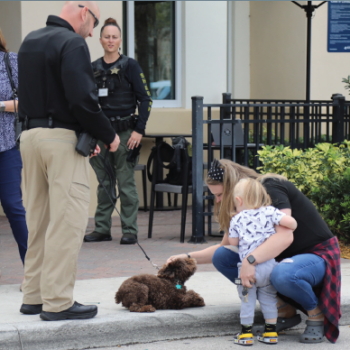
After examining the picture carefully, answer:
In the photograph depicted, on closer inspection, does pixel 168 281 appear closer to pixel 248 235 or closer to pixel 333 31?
pixel 248 235

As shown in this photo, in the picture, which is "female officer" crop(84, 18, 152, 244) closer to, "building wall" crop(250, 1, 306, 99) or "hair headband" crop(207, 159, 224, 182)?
"hair headband" crop(207, 159, 224, 182)

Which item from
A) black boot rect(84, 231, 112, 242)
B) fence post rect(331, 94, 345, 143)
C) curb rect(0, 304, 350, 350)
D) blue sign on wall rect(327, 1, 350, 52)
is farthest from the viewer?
blue sign on wall rect(327, 1, 350, 52)

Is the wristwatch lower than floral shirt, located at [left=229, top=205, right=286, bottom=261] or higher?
lower

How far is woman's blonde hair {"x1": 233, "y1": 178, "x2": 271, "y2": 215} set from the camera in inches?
147

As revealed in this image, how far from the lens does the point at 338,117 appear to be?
23.4 feet


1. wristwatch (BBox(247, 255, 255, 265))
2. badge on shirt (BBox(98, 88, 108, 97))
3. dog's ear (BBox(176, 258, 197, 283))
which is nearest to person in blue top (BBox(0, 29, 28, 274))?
dog's ear (BBox(176, 258, 197, 283))

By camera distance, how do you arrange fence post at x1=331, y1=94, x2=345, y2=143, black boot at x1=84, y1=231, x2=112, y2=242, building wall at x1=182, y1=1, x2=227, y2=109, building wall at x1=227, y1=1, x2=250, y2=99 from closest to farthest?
1. black boot at x1=84, y1=231, x2=112, y2=242
2. fence post at x1=331, y1=94, x2=345, y2=143
3. building wall at x1=182, y1=1, x2=227, y2=109
4. building wall at x1=227, y1=1, x2=250, y2=99

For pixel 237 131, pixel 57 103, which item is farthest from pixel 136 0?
pixel 57 103

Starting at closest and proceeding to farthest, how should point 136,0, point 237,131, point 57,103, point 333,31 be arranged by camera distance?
point 57,103 → point 237,131 → point 136,0 → point 333,31

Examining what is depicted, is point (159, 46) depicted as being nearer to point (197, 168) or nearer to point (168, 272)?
point (197, 168)

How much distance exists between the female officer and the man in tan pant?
8.05ft

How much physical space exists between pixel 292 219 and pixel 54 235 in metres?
1.37

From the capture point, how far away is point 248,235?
12.3 feet

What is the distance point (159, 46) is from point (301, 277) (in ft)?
19.9
